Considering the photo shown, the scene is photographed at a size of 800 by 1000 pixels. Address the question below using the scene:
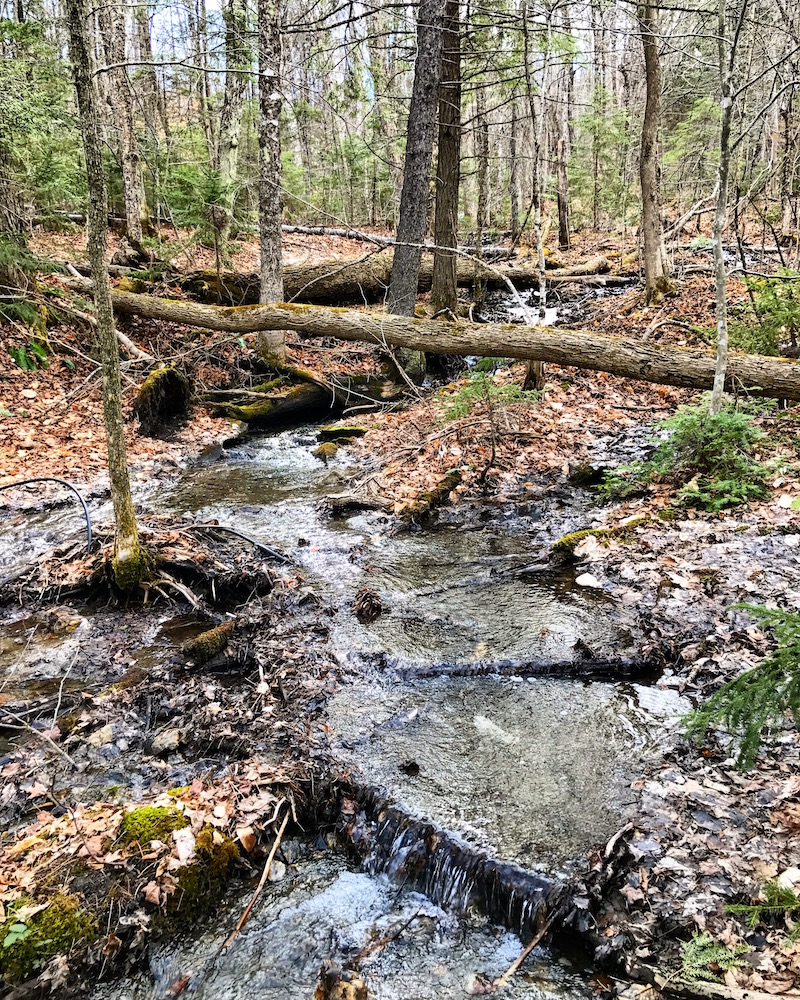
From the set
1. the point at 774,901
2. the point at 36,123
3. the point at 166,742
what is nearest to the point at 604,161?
the point at 36,123

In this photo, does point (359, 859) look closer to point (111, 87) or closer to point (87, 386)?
point (87, 386)

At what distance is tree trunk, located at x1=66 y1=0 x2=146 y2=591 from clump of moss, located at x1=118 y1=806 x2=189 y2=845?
2.56 metres

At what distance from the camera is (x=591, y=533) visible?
6.44 metres

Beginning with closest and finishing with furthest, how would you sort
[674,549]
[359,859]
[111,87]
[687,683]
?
[359,859], [687,683], [674,549], [111,87]

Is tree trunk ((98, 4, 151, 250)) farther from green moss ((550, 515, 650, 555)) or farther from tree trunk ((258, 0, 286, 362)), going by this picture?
green moss ((550, 515, 650, 555))

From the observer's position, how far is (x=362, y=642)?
524 centimetres

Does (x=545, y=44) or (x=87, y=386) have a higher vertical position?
(x=545, y=44)

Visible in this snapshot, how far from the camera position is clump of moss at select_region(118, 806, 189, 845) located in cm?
333

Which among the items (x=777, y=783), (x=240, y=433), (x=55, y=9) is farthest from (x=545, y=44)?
(x=55, y=9)

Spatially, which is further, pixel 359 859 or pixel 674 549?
pixel 674 549

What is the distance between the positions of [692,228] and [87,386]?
780 inches

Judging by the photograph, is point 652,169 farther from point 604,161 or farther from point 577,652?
point 604,161

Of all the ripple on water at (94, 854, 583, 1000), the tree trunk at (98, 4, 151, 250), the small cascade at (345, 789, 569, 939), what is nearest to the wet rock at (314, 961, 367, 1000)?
the ripple on water at (94, 854, 583, 1000)

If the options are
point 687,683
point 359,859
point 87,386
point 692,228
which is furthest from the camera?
point 692,228
